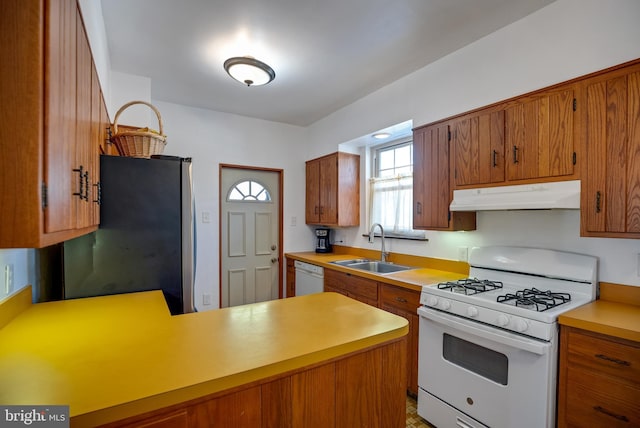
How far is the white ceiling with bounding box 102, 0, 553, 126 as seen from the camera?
1802mm

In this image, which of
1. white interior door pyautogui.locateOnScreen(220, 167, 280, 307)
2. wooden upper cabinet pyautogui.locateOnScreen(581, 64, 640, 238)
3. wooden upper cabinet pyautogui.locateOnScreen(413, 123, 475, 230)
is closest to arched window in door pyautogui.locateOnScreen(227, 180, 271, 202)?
white interior door pyautogui.locateOnScreen(220, 167, 280, 307)

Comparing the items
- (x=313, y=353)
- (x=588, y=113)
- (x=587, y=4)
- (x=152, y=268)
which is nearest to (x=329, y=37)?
(x=587, y=4)

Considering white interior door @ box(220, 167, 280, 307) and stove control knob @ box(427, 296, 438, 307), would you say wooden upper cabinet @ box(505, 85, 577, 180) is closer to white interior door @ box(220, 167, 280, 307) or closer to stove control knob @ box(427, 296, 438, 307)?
stove control knob @ box(427, 296, 438, 307)

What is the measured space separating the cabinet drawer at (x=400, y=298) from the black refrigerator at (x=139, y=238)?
4.73ft

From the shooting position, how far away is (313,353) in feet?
2.92

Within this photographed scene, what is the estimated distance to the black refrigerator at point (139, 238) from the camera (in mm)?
1599

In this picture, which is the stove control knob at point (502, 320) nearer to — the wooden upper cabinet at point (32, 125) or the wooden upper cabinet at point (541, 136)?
the wooden upper cabinet at point (541, 136)

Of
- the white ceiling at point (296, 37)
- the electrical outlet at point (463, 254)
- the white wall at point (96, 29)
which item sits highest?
the white ceiling at point (296, 37)

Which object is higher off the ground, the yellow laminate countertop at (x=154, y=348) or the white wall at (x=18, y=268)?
the white wall at (x=18, y=268)

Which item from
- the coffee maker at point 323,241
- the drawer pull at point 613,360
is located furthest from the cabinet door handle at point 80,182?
the coffee maker at point 323,241

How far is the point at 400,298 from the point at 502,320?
0.79 m

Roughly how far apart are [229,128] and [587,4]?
333cm

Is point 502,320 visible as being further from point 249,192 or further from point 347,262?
point 249,192

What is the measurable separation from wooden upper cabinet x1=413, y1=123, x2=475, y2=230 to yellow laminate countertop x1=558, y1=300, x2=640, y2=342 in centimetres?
90
